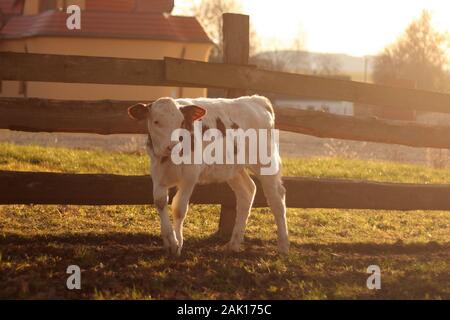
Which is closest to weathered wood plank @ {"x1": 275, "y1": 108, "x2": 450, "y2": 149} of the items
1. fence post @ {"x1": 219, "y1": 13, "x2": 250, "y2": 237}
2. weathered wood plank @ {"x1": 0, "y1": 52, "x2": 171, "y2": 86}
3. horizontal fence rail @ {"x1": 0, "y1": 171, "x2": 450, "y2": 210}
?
horizontal fence rail @ {"x1": 0, "y1": 171, "x2": 450, "y2": 210}

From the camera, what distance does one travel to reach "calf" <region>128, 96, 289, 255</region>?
20.8ft

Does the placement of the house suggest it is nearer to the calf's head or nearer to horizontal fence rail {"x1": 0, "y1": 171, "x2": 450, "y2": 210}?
horizontal fence rail {"x1": 0, "y1": 171, "x2": 450, "y2": 210}

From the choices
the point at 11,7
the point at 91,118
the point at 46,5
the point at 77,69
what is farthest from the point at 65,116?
the point at 11,7

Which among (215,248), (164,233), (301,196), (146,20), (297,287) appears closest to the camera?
(297,287)

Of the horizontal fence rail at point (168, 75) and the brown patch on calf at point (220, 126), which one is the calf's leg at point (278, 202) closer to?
the brown patch on calf at point (220, 126)

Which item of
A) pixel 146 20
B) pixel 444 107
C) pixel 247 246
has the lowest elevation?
pixel 247 246

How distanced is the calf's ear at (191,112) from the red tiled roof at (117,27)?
26.3m

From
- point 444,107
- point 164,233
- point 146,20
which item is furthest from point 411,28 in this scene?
point 164,233

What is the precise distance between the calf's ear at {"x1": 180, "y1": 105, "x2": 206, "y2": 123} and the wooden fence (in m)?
1.11

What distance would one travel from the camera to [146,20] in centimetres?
3369

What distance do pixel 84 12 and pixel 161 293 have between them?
30.1 metres

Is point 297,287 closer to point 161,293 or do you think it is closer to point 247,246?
point 161,293

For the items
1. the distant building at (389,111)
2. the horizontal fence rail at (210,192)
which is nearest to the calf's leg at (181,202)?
the horizontal fence rail at (210,192)

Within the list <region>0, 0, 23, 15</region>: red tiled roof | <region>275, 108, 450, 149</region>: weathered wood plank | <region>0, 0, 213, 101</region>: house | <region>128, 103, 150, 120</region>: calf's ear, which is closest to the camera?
<region>128, 103, 150, 120</region>: calf's ear
